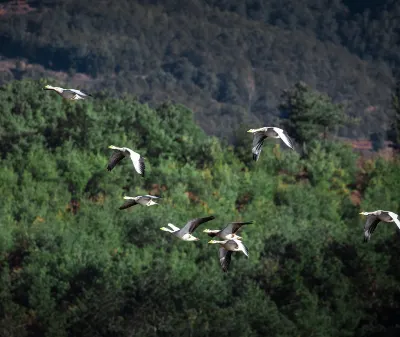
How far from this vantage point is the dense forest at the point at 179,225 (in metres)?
82.8

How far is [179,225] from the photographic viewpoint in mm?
95688

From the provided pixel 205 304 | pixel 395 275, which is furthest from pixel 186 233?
pixel 395 275

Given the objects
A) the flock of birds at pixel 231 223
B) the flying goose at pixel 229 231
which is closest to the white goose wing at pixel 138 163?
the flock of birds at pixel 231 223

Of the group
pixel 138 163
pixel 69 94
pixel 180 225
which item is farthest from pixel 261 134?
pixel 180 225

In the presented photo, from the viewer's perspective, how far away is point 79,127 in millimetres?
121062

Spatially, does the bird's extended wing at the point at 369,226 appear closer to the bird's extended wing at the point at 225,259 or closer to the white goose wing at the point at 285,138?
the white goose wing at the point at 285,138

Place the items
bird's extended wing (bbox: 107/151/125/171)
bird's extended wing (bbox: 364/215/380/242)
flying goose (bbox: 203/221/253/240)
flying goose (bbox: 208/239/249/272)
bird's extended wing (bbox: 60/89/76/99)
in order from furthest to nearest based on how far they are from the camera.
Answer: bird's extended wing (bbox: 60/89/76/99) → bird's extended wing (bbox: 107/151/125/171) → flying goose (bbox: 208/239/249/272) → bird's extended wing (bbox: 364/215/380/242) → flying goose (bbox: 203/221/253/240)

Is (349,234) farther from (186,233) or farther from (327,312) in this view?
(186,233)

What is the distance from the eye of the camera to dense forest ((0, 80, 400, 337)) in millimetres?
82812

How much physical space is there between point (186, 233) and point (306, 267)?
2141 inches

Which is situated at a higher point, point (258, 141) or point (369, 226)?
point (258, 141)

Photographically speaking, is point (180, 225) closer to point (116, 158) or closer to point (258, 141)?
point (116, 158)

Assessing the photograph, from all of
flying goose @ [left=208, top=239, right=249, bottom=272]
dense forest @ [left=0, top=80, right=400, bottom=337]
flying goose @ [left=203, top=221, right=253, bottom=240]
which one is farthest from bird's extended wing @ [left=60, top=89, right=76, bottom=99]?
dense forest @ [left=0, top=80, right=400, bottom=337]

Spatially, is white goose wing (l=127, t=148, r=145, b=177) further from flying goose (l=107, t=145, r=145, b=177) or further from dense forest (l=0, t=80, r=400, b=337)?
dense forest (l=0, t=80, r=400, b=337)
